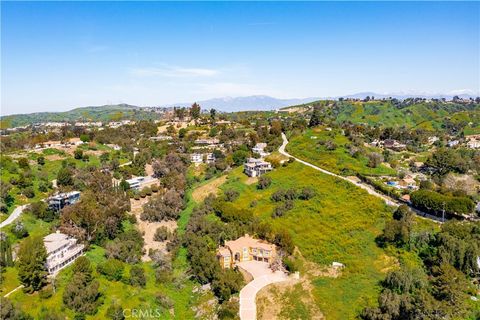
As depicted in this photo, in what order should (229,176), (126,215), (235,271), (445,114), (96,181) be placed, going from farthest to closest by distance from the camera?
1. (445,114)
2. (229,176)
3. (96,181)
4. (126,215)
5. (235,271)

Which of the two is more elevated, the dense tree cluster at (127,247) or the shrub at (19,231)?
the shrub at (19,231)

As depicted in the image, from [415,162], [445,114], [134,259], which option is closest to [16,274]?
[134,259]

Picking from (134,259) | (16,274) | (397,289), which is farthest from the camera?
(134,259)

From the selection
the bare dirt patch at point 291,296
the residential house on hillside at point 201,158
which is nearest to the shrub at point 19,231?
the bare dirt patch at point 291,296

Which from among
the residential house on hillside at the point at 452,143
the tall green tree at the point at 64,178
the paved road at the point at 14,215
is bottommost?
the paved road at the point at 14,215

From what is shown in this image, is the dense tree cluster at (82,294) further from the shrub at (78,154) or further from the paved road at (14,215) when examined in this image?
the shrub at (78,154)

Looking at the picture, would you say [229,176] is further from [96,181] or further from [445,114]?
[445,114]
